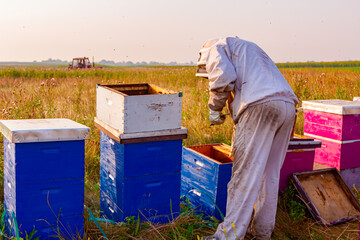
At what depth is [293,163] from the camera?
4.78 meters

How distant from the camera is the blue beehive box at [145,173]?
3568mm

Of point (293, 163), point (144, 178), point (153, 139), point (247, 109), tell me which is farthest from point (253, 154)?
point (293, 163)

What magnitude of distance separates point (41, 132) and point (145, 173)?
3.38 feet

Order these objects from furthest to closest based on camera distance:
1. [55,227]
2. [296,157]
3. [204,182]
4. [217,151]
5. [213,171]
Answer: [217,151], [296,157], [204,182], [213,171], [55,227]

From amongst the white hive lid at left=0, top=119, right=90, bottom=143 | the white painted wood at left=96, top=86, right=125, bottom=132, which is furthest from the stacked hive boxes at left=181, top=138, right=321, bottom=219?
the white hive lid at left=0, top=119, right=90, bottom=143

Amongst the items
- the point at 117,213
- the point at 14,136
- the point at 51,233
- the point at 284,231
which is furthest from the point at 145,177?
the point at 284,231

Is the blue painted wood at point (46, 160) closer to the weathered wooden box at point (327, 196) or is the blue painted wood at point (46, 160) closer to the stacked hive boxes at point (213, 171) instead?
the stacked hive boxes at point (213, 171)

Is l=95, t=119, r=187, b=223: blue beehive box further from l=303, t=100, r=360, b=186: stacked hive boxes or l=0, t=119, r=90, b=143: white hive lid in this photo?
l=303, t=100, r=360, b=186: stacked hive boxes

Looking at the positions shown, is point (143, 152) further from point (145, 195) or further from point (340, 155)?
point (340, 155)

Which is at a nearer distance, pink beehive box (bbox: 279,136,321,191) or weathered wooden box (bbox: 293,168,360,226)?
weathered wooden box (bbox: 293,168,360,226)

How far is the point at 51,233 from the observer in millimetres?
3287

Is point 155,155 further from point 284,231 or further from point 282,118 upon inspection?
point 284,231

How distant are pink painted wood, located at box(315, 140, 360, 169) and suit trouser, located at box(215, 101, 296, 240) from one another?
194cm

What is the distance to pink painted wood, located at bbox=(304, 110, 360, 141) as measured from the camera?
517cm
